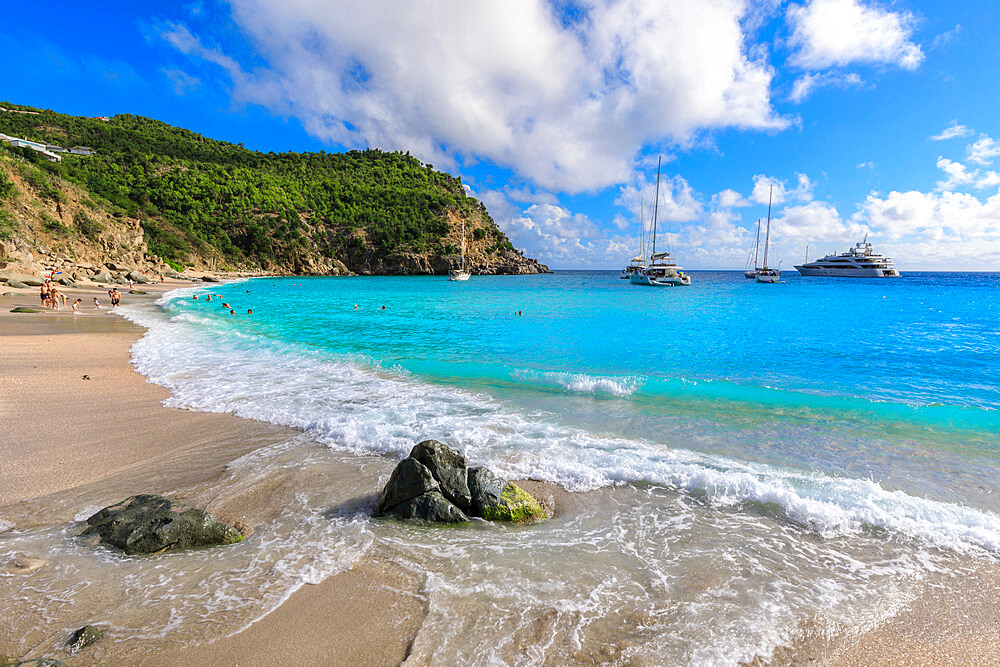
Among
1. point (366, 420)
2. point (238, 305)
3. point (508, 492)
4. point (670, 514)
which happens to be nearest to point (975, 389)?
point (670, 514)

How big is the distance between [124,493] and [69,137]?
402 ft

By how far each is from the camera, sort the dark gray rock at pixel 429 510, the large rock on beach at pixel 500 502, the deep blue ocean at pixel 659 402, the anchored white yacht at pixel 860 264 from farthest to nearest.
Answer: the anchored white yacht at pixel 860 264, the deep blue ocean at pixel 659 402, the large rock on beach at pixel 500 502, the dark gray rock at pixel 429 510

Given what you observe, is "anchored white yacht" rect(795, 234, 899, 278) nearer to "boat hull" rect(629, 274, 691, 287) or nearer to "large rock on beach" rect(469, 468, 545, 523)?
"boat hull" rect(629, 274, 691, 287)

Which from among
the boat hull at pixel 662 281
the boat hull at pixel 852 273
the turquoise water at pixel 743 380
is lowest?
the turquoise water at pixel 743 380

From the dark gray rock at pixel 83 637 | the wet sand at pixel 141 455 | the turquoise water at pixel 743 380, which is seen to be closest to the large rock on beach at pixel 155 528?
the wet sand at pixel 141 455

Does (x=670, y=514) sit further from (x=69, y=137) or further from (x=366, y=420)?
(x=69, y=137)

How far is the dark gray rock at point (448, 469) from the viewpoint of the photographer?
16.5ft

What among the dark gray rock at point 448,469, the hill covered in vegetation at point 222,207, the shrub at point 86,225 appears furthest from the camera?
the shrub at point 86,225

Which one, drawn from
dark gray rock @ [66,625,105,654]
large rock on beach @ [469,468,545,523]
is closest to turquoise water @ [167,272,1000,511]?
large rock on beach @ [469,468,545,523]

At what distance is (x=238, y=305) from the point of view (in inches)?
1382

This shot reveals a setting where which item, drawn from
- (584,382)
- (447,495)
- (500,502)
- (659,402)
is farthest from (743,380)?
(447,495)

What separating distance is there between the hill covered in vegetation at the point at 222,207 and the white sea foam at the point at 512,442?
37.5 m

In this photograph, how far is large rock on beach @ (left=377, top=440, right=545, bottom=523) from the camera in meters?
4.82

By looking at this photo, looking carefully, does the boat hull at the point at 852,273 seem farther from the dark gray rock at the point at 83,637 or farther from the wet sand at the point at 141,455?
the dark gray rock at the point at 83,637
